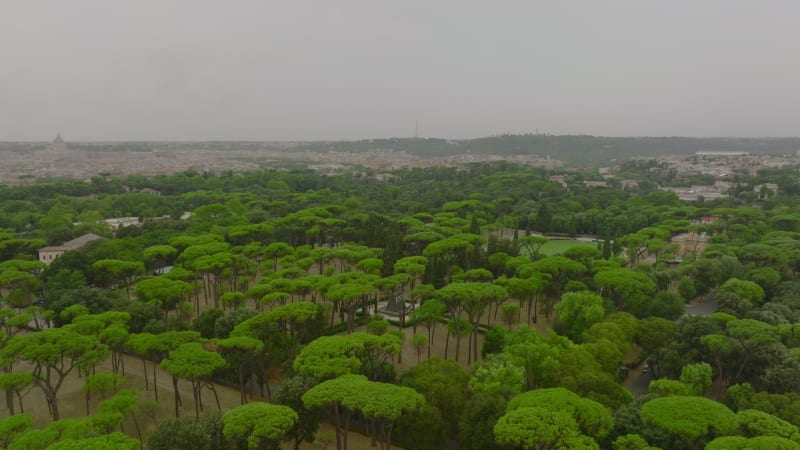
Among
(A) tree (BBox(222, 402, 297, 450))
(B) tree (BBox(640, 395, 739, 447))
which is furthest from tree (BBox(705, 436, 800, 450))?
(A) tree (BBox(222, 402, 297, 450))

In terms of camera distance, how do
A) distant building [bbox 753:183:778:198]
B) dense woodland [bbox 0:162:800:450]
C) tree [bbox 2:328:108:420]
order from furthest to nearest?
distant building [bbox 753:183:778:198] → tree [bbox 2:328:108:420] → dense woodland [bbox 0:162:800:450]

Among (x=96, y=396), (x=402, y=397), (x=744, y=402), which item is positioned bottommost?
(x=96, y=396)

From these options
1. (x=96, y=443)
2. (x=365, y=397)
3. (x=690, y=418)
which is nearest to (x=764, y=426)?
(x=690, y=418)

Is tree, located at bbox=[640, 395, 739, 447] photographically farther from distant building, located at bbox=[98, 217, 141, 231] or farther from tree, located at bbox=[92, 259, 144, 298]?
distant building, located at bbox=[98, 217, 141, 231]

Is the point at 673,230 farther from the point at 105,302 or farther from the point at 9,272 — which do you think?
the point at 9,272

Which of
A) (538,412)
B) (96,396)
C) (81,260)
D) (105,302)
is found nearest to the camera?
(538,412)

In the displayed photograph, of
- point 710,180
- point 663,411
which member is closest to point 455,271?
point 663,411
